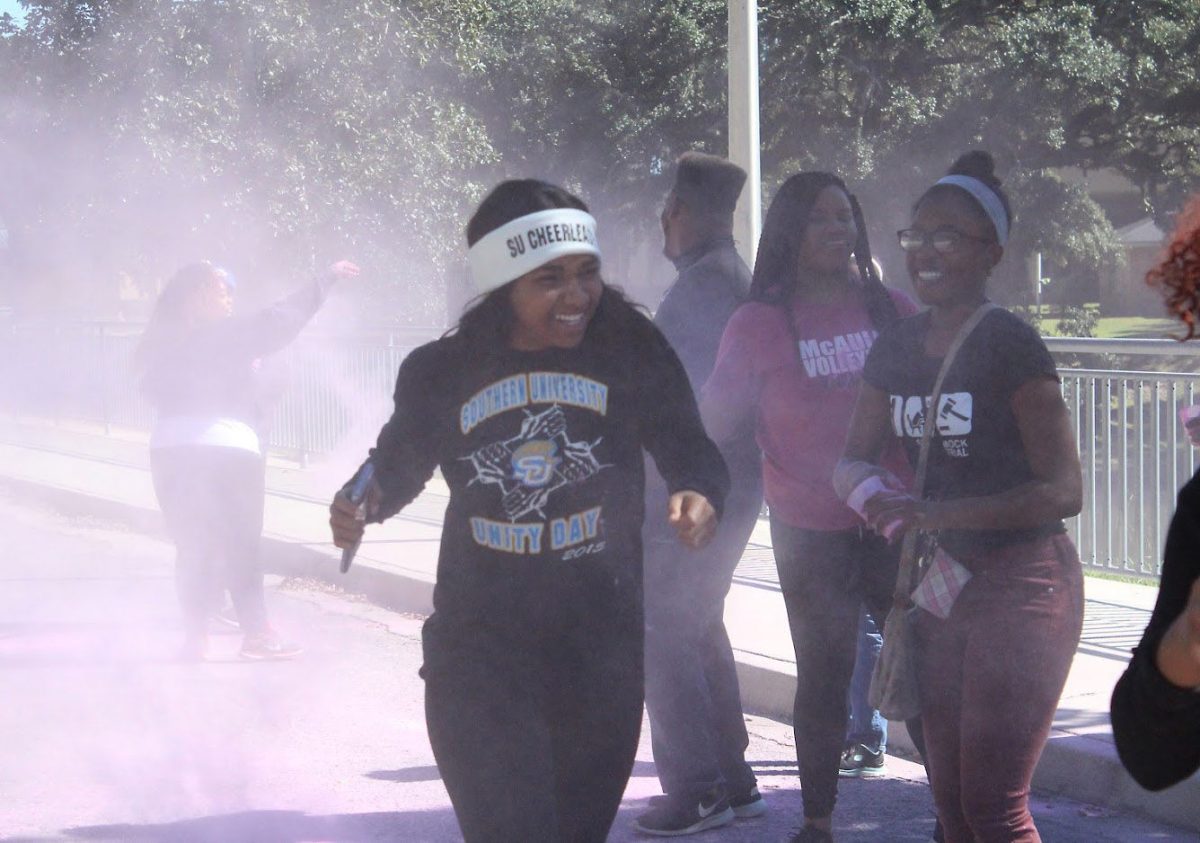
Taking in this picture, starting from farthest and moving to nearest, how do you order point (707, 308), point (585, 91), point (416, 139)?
point (585, 91) < point (416, 139) < point (707, 308)

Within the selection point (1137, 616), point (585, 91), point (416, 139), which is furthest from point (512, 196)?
point (585, 91)

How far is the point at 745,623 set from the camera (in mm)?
7141

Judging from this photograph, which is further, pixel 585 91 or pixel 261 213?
pixel 585 91

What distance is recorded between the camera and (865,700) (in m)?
5.20

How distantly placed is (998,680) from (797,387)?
4.25ft

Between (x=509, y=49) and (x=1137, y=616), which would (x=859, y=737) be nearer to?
(x=1137, y=616)

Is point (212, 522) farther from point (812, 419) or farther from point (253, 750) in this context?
point (812, 419)

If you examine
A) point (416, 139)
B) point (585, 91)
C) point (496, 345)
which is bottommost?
point (496, 345)

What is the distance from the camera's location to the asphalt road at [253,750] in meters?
4.77

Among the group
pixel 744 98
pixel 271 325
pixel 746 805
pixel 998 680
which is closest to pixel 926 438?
pixel 998 680

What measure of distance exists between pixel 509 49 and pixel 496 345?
2585 centimetres

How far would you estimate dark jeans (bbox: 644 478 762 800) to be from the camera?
4.48 meters

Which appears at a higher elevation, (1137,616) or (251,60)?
(251,60)

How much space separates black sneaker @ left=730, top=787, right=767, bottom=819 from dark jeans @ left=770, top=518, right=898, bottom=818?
2.15 ft
